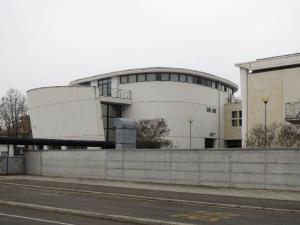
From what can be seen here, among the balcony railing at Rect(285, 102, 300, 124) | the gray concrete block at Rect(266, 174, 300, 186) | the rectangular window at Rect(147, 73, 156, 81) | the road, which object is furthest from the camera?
the rectangular window at Rect(147, 73, 156, 81)

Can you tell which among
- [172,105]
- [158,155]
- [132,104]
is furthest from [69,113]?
[158,155]

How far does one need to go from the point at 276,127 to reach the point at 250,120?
8.06 m

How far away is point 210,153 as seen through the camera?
89.0ft

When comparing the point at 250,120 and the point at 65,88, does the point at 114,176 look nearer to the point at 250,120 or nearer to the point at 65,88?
the point at 250,120

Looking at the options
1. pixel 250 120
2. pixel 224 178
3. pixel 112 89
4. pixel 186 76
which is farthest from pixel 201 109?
pixel 224 178

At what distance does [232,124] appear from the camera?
8044cm

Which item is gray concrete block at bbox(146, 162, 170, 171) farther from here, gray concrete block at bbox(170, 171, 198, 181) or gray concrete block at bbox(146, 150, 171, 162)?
gray concrete block at bbox(170, 171, 198, 181)

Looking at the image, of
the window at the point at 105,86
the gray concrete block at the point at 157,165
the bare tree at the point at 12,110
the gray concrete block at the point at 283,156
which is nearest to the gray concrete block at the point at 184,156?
the gray concrete block at the point at 157,165

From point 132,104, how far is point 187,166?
4437cm

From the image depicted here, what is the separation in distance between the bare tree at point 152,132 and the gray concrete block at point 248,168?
32298 millimetres

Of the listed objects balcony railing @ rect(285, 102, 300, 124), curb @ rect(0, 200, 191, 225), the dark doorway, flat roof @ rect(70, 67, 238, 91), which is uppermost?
flat roof @ rect(70, 67, 238, 91)

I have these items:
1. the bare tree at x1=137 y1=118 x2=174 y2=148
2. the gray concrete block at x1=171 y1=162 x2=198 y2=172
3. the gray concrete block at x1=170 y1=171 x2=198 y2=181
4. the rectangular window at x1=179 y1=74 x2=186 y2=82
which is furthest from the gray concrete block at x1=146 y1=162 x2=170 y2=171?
the rectangular window at x1=179 y1=74 x2=186 y2=82

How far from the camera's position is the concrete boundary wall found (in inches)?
957

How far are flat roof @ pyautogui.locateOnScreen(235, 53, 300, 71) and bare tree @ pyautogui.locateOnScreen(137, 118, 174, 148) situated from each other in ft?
38.5
